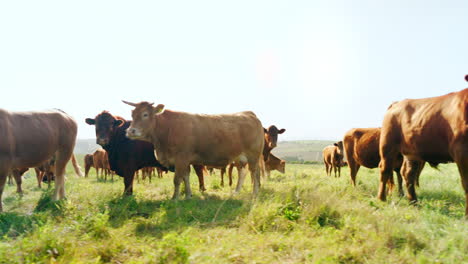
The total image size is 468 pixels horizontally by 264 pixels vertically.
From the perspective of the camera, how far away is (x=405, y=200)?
651cm

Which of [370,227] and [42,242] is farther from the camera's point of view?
[370,227]

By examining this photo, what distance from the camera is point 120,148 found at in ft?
27.8

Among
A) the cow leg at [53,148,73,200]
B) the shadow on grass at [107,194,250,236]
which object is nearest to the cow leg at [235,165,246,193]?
the shadow on grass at [107,194,250,236]

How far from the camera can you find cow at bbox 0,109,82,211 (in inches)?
255

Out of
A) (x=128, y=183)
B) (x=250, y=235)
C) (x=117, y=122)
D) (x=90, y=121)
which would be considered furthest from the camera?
(x=90, y=121)

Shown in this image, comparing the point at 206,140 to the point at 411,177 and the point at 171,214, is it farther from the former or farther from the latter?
the point at 411,177

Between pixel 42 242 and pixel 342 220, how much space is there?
13.4ft

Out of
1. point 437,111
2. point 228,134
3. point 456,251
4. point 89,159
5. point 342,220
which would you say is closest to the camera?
point 456,251

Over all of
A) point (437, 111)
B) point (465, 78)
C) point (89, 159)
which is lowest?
point (89, 159)

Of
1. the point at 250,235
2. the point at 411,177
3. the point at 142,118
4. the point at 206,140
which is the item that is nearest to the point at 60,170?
the point at 142,118

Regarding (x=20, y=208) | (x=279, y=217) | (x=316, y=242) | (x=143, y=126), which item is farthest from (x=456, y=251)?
(x=20, y=208)

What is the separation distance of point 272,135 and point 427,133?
814 centimetres

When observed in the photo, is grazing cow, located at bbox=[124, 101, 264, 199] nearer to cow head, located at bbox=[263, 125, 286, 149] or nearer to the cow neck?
the cow neck

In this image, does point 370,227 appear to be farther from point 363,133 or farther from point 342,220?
point 363,133
